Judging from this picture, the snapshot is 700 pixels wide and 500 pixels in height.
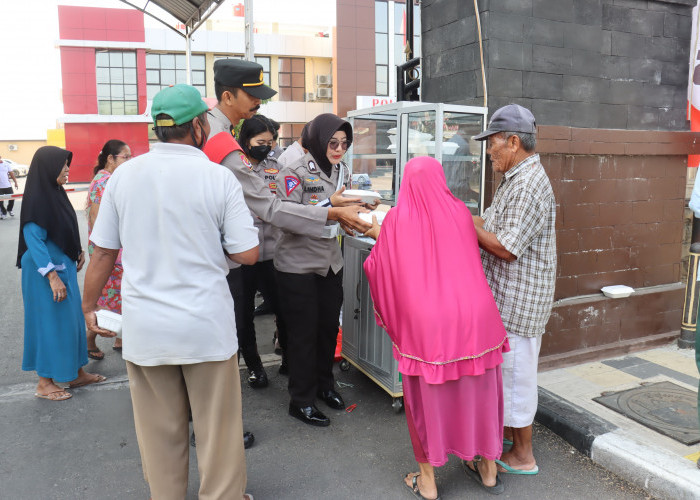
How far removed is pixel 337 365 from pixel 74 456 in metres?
2.15

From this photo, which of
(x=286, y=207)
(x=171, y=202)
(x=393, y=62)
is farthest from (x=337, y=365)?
(x=393, y=62)

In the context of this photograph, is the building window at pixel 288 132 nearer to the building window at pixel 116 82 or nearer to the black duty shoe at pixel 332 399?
the building window at pixel 116 82

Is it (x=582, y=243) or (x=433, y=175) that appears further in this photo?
(x=582, y=243)

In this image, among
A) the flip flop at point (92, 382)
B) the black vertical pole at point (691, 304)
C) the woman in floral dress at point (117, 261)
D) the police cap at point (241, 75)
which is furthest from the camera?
the woman in floral dress at point (117, 261)

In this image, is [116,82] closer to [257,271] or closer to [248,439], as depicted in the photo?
[257,271]

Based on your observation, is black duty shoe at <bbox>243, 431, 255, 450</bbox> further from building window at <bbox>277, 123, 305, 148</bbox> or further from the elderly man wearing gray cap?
building window at <bbox>277, 123, 305, 148</bbox>

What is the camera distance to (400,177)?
4.45 meters

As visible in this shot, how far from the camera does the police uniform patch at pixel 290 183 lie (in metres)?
3.63

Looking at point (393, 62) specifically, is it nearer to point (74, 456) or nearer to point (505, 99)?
point (505, 99)

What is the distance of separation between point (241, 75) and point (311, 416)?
2.21 meters

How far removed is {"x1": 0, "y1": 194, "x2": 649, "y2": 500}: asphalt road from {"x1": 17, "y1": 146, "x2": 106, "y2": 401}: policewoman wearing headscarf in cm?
26

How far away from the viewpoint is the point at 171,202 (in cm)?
228

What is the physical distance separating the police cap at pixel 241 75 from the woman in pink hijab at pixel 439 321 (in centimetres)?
120

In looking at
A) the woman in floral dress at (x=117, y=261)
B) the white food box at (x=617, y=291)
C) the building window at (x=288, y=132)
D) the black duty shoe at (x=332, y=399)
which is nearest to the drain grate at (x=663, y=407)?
the white food box at (x=617, y=291)
